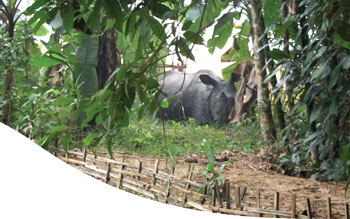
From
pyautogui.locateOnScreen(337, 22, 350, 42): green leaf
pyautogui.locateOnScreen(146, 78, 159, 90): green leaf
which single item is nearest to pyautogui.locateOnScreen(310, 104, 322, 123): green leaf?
pyautogui.locateOnScreen(337, 22, 350, 42): green leaf

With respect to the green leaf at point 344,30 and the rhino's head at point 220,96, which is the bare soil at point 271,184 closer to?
the rhino's head at point 220,96

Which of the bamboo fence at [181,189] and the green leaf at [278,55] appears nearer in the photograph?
the bamboo fence at [181,189]

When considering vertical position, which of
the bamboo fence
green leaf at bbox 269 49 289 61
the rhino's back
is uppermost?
green leaf at bbox 269 49 289 61

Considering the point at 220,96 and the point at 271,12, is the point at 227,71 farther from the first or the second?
the point at 271,12

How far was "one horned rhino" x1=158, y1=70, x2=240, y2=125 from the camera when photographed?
0.95m

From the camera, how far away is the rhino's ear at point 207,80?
0.96 m

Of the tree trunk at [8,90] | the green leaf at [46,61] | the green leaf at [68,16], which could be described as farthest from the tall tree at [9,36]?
the green leaf at [68,16]

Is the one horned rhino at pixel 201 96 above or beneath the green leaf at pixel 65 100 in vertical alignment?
above

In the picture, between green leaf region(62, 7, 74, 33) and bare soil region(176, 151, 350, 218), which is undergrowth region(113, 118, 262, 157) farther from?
green leaf region(62, 7, 74, 33)

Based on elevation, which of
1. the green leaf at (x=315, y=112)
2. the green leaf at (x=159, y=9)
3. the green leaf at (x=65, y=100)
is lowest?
the green leaf at (x=65, y=100)

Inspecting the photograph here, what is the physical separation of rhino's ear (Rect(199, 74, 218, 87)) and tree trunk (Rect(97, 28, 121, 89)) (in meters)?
0.21

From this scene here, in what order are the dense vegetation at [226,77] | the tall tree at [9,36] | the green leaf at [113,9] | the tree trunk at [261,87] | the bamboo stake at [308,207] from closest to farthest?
the green leaf at [113,9] < the bamboo stake at [308,207] < the dense vegetation at [226,77] < the tree trunk at [261,87] < the tall tree at [9,36]

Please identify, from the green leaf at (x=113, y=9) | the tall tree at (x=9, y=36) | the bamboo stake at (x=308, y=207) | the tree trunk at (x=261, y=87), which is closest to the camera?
the green leaf at (x=113, y=9)

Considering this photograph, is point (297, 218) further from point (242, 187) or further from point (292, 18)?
point (292, 18)
